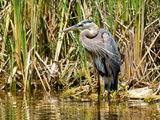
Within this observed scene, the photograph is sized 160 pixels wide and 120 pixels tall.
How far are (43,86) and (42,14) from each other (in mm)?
987

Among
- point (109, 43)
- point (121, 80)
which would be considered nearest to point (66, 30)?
point (109, 43)

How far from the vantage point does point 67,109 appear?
6051 millimetres

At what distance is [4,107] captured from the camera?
20.2 ft

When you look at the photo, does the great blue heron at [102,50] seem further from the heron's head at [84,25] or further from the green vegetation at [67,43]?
the green vegetation at [67,43]

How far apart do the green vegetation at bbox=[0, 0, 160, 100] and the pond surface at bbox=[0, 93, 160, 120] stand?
44cm

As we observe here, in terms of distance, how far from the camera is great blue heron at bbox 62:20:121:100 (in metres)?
7.09

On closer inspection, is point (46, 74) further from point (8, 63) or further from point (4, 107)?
point (4, 107)

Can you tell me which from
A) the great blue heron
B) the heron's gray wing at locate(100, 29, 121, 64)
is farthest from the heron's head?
the heron's gray wing at locate(100, 29, 121, 64)

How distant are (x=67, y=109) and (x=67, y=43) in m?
1.70

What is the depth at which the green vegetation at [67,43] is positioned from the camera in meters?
7.01

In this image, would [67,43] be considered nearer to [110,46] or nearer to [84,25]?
[84,25]

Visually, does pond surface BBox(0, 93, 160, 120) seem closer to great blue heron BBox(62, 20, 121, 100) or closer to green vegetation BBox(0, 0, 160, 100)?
green vegetation BBox(0, 0, 160, 100)

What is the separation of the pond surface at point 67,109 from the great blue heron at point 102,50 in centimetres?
70

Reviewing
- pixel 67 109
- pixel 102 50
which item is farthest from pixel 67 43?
pixel 67 109
